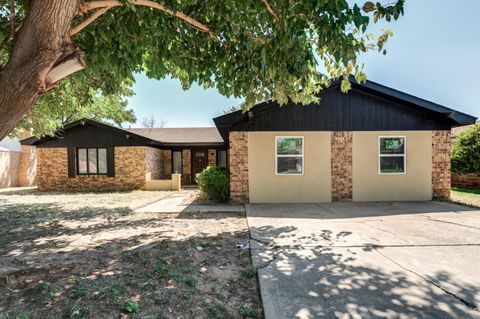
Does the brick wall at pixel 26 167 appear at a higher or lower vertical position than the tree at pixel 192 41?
lower

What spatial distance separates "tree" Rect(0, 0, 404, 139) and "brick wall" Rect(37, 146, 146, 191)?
35.1 ft

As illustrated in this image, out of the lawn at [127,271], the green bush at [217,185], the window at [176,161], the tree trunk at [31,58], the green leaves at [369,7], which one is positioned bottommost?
the lawn at [127,271]

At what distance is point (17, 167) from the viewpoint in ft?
65.4

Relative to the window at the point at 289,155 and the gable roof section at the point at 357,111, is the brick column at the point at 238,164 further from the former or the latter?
the window at the point at 289,155

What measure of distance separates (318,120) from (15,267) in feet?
29.8

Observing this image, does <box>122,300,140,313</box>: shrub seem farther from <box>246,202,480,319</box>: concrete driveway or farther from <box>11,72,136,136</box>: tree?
<box>11,72,136,136</box>: tree

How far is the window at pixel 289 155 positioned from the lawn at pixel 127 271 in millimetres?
3565

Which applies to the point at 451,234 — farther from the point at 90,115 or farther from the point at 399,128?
the point at 90,115

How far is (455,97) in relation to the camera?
67.7 feet

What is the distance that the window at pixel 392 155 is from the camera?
995 cm

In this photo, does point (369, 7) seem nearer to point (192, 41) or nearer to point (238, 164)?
point (192, 41)

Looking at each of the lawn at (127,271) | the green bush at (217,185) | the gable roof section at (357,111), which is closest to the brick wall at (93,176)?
the green bush at (217,185)

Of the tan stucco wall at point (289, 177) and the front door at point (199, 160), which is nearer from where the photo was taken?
the tan stucco wall at point (289, 177)

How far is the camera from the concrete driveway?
111 inches
